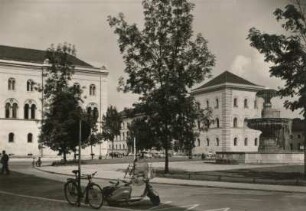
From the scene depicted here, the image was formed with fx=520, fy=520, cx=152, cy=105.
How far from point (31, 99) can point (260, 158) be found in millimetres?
47439

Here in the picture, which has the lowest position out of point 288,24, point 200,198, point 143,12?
point 200,198

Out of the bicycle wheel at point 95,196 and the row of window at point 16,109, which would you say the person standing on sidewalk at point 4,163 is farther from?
the row of window at point 16,109

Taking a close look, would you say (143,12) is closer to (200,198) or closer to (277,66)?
(277,66)

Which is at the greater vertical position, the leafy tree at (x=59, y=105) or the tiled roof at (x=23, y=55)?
the tiled roof at (x=23, y=55)

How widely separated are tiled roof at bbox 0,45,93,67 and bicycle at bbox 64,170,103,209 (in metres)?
67.2

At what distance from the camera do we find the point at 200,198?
16.9 m

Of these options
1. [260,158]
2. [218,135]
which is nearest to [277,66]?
[260,158]

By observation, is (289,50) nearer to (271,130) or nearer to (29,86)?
(271,130)

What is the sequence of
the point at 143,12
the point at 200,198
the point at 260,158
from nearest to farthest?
the point at 200,198
the point at 143,12
the point at 260,158

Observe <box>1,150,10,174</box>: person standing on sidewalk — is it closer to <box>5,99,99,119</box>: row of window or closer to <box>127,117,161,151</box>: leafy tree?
<box>127,117,161,151</box>: leafy tree

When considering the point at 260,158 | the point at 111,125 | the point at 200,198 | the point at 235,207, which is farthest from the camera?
the point at 111,125

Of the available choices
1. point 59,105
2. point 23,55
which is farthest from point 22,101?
point 59,105

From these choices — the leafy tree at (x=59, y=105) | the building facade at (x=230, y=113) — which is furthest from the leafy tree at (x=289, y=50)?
the building facade at (x=230, y=113)

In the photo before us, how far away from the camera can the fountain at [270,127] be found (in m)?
44.2
